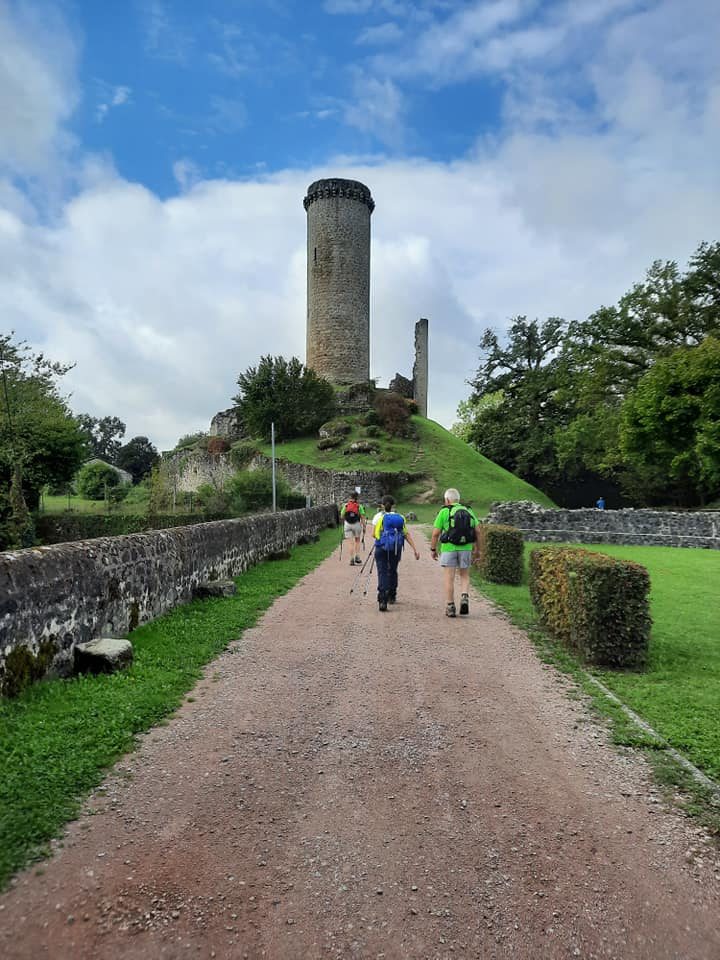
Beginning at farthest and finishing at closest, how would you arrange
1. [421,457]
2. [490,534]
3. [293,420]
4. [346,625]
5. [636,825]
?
A: 1. [293,420]
2. [421,457]
3. [490,534]
4. [346,625]
5. [636,825]

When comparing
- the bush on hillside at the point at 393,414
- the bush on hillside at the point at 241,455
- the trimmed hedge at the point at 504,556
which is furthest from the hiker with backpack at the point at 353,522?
the bush on hillside at the point at 393,414

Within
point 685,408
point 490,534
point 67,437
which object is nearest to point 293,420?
point 67,437

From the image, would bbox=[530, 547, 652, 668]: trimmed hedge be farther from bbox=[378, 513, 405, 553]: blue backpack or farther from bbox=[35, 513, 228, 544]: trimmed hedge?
bbox=[35, 513, 228, 544]: trimmed hedge

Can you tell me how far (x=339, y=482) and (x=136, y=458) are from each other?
172ft

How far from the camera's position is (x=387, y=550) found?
28.7 feet

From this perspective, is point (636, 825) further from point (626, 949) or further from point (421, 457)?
point (421, 457)

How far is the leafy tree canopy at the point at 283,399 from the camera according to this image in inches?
1831

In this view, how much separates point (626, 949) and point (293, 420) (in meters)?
45.8

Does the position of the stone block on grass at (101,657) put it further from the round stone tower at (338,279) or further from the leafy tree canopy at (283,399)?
the round stone tower at (338,279)

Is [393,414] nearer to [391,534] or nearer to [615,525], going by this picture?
[615,525]

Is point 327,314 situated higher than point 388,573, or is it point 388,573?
point 327,314

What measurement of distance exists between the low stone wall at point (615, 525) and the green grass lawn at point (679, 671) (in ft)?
34.9

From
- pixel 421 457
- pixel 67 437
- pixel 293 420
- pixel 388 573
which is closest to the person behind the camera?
pixel 388 573

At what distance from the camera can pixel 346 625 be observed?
7684 mm
